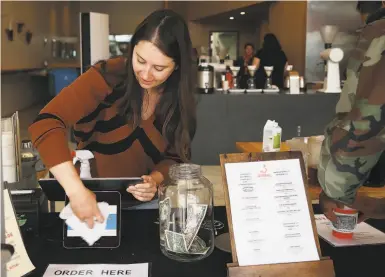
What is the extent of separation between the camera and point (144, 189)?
150cm

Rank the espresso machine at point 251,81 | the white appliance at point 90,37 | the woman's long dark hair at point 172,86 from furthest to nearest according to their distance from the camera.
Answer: the white appliance at point 90,37 < the espresso machine at point 251,81 < the woman's long dark hair at point 172,86

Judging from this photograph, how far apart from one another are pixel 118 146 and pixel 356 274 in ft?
3.09

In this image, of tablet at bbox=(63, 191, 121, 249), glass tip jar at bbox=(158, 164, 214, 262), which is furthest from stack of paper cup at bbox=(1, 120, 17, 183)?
glass tip jar at bbox=(158, 164, 214, 262)

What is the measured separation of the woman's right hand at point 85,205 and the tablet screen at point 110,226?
0.23ft

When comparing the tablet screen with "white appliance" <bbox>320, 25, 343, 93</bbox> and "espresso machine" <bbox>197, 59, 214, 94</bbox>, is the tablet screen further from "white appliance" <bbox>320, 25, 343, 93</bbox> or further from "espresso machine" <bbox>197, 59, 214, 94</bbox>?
"white appliance" <bbox>320, 25, 343, 93</bbox>

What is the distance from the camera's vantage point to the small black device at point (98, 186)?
4.48ft

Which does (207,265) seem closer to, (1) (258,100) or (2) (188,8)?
(1) (258,100)

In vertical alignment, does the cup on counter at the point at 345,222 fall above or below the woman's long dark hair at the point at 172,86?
below

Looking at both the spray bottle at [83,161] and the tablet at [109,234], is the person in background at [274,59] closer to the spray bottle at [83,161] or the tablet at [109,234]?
the spray bottle at [83,161]

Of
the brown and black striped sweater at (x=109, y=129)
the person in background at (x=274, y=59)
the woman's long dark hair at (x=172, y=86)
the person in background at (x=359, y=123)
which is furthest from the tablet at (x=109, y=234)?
the person in background at (x=274, y=59)

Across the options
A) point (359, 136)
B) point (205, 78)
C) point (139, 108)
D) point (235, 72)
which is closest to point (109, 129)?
point (139, 108)

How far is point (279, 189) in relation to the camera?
1.19 m

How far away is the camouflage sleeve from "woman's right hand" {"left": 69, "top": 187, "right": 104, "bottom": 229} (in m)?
0.61

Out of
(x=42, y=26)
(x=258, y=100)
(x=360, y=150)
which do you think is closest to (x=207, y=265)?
(x=360, y=150)
